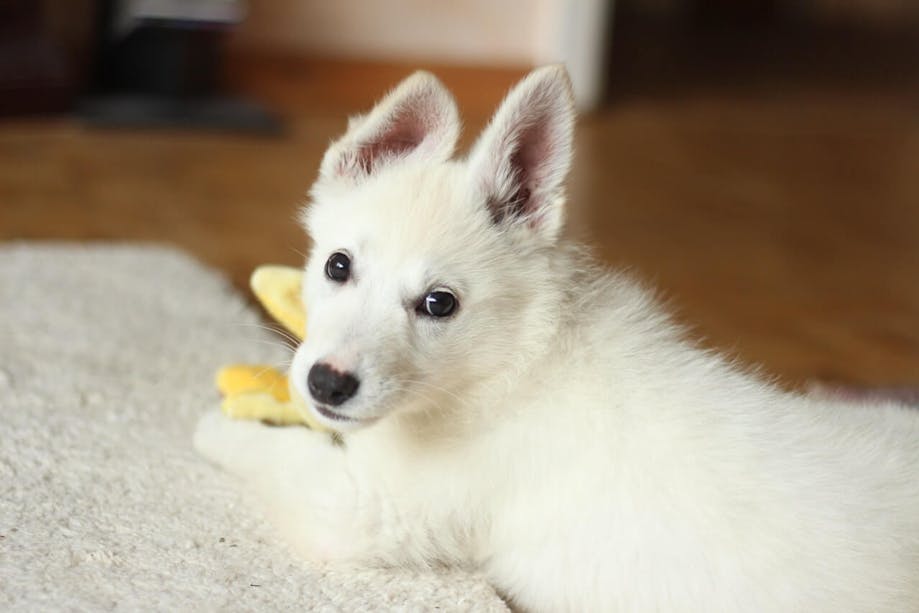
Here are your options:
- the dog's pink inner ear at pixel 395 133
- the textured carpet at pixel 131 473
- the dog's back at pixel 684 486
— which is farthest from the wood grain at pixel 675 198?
the dog's pink inner ear at pixel 395 133

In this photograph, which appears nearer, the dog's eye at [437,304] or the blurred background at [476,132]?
the dog's eye at [437,304]

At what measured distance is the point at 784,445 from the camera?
1540mm

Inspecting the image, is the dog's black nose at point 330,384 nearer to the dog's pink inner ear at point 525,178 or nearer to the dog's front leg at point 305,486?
the dog's front leg at point 305,486

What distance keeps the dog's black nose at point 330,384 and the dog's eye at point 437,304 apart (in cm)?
16

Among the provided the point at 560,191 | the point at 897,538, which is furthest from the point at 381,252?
the point at 897,538

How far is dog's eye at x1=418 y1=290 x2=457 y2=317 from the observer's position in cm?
160

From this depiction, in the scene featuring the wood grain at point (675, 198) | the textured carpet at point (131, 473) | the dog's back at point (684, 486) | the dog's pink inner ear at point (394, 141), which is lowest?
the wood grain at point (675, 198)

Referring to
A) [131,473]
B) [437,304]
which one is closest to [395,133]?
[437,304]

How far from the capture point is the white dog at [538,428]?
4.83ft

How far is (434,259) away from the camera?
1.60 meters

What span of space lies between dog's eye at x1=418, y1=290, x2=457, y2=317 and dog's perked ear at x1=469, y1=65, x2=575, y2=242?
0.16 metres

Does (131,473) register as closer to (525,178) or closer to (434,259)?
(434,259)

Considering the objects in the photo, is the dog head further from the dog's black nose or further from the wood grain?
the wood grain

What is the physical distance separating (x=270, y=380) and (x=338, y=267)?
0.47 m
